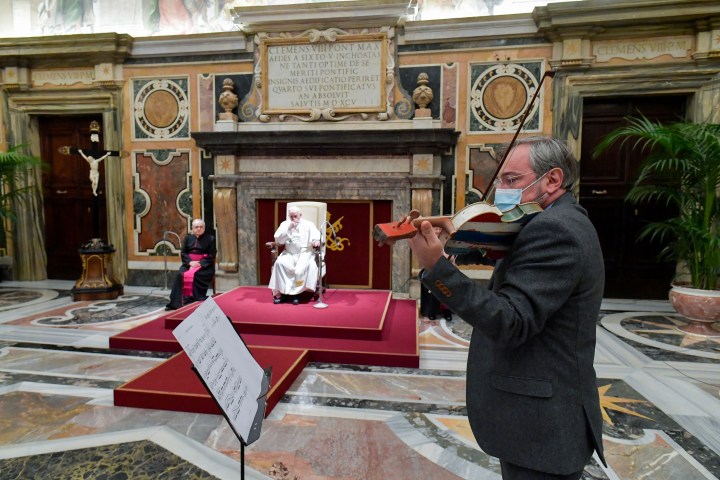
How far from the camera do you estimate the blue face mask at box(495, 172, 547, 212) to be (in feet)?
4.19

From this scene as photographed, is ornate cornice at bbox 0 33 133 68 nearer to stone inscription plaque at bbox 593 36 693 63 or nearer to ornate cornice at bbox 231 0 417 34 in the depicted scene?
ornate cornice at bbox 231 0 417 34

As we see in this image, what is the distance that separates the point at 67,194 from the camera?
7.83 m

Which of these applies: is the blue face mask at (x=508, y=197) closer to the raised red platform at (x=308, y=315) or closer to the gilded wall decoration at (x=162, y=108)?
the raised red platform at (x=308, y=315)

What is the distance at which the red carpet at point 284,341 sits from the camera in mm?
3031

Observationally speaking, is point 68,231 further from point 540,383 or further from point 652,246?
point 652,246

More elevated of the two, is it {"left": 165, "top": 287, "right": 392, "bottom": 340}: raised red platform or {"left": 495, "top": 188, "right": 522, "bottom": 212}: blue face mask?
{"left": 495, "top": 188, "right": 522, "bottom": 212}: blue face mask

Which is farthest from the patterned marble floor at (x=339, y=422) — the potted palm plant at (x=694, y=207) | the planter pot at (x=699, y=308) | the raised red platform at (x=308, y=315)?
the raised red platform at (x=308, y=315)

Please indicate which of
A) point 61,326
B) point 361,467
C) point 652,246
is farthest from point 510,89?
point 61,326

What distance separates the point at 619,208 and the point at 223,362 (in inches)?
261

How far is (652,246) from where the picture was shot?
650 centimetres

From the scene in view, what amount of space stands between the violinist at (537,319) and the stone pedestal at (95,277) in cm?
650

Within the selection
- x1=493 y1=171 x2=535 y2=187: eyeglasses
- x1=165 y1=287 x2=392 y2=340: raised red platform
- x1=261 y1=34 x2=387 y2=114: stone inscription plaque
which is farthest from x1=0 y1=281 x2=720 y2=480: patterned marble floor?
x1=261 y1=34 x2=387 y2=114: stone inscription plaque

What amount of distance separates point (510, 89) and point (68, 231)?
772 cm

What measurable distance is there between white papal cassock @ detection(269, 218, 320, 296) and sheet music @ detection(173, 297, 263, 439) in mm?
3737
